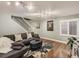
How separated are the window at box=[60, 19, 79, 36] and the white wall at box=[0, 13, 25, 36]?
1.14 metres

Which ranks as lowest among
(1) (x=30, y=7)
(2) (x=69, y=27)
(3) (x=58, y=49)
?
(3) (x=58, y=49)

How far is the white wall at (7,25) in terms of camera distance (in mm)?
1670

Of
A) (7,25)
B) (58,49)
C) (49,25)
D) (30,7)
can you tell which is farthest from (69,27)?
(7,25)

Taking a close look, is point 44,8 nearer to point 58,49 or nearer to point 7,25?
point 7,25

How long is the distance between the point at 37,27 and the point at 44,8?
0.50 meters

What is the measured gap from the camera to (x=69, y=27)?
6.23 ft

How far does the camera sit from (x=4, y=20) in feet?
5.60

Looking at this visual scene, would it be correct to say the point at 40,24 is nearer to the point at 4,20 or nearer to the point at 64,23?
the point at 64,23

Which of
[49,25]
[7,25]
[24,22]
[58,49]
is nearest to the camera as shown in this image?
[7,25]

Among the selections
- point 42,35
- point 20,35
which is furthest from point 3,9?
point 42,35

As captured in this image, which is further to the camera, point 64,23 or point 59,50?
point 59,50

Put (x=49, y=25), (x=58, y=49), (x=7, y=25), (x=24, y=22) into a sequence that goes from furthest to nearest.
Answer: (x=58, y=49) → (x=49, y=25) → (x=24, y=22) → (x=7, y=25)

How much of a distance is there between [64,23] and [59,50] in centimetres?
81

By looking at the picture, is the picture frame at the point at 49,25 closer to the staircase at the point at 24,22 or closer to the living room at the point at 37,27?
the living room at the point at 37,27
